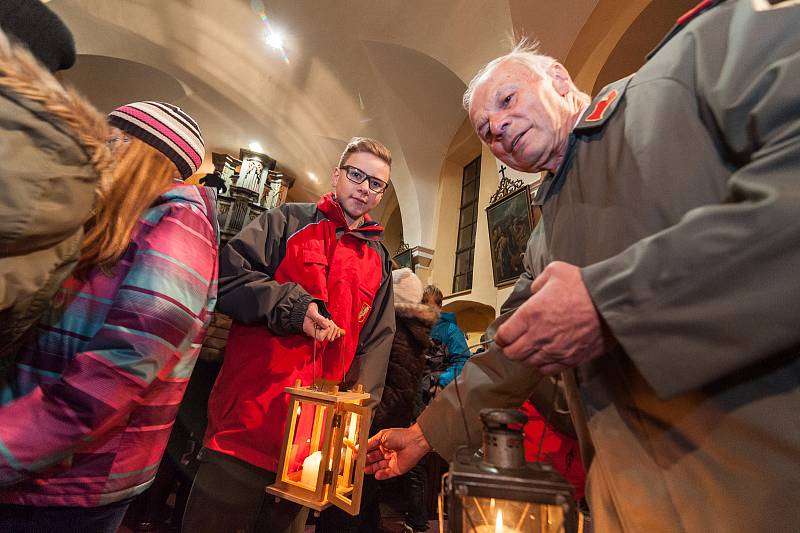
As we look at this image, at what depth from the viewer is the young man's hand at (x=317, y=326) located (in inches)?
49.5

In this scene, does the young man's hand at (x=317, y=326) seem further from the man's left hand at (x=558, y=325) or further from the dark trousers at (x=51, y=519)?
the man's left hand at (x=558, y=325)

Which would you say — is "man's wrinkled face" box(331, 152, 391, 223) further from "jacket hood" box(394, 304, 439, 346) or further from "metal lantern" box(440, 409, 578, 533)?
"metal lantern" box(440, 409, 578, 533)

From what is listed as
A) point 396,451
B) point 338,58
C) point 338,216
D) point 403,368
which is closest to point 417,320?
point 403,368

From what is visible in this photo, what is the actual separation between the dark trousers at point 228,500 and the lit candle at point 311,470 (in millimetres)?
293

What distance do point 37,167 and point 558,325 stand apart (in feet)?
2.79

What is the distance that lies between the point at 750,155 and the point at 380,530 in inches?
140

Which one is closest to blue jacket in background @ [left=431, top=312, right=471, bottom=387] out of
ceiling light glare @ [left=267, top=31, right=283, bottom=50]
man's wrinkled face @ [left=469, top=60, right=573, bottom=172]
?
man's wrinkled face @ [left=469, top=60, right=573, bottom=172]

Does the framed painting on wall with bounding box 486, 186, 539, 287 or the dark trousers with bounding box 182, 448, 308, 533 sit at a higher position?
the framed painting on wall with bounding box 486, 186, 539, 287

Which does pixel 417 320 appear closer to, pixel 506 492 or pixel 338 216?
pixel 338 216

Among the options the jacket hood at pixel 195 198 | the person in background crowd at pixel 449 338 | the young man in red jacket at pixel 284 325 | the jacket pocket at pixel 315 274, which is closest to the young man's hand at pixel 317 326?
the young man in red jacket at pixel 284 325

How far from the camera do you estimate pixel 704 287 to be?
0.47m

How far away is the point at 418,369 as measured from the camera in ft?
7.66

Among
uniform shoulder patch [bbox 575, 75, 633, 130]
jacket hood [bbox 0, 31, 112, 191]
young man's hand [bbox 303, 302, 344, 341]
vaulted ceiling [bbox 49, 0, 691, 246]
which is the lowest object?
young man's hand [bbox 303, 302, 344, 341]

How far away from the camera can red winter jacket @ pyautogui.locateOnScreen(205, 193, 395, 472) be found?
123 centimetres
